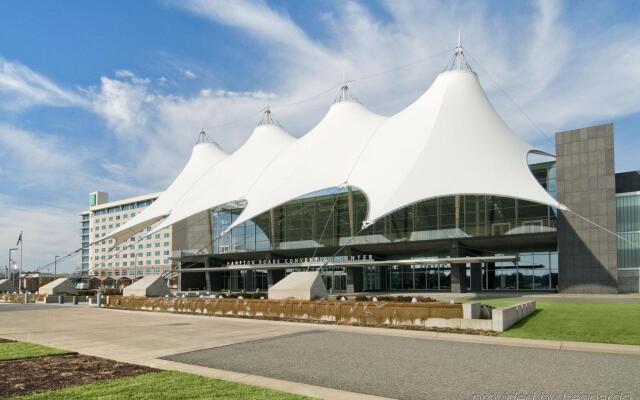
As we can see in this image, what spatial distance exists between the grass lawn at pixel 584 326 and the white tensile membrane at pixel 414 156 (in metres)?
12.0

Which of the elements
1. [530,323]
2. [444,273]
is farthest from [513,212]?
[530,323]

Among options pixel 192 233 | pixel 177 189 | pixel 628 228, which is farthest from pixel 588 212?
pixel 192 233

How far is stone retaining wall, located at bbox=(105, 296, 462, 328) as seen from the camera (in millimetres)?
17719

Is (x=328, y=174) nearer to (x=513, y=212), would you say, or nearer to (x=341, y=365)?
(x=513, y=212)

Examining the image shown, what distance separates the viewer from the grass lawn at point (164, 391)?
305 inches

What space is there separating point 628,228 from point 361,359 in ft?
109

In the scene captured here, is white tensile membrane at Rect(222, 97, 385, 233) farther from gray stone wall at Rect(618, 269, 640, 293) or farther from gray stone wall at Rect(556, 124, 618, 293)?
gray stone wall at Rect(618, 269, 640, 293)

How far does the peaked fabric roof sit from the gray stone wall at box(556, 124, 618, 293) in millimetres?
4234

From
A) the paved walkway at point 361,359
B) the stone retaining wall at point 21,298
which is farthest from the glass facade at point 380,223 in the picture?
the paved walkway at point 361,359

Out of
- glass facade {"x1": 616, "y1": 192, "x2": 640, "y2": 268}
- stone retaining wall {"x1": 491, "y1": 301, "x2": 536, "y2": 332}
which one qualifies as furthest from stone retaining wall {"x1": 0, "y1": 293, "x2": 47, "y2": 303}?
glass facade {"x1": 616, "y1": 192, "x2": 640, "y2": 268}

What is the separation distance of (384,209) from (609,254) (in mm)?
17475

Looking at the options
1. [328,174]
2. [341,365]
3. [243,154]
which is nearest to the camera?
[341,365]

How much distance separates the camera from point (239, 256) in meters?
58.6

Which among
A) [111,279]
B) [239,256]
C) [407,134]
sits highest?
[407,134]
